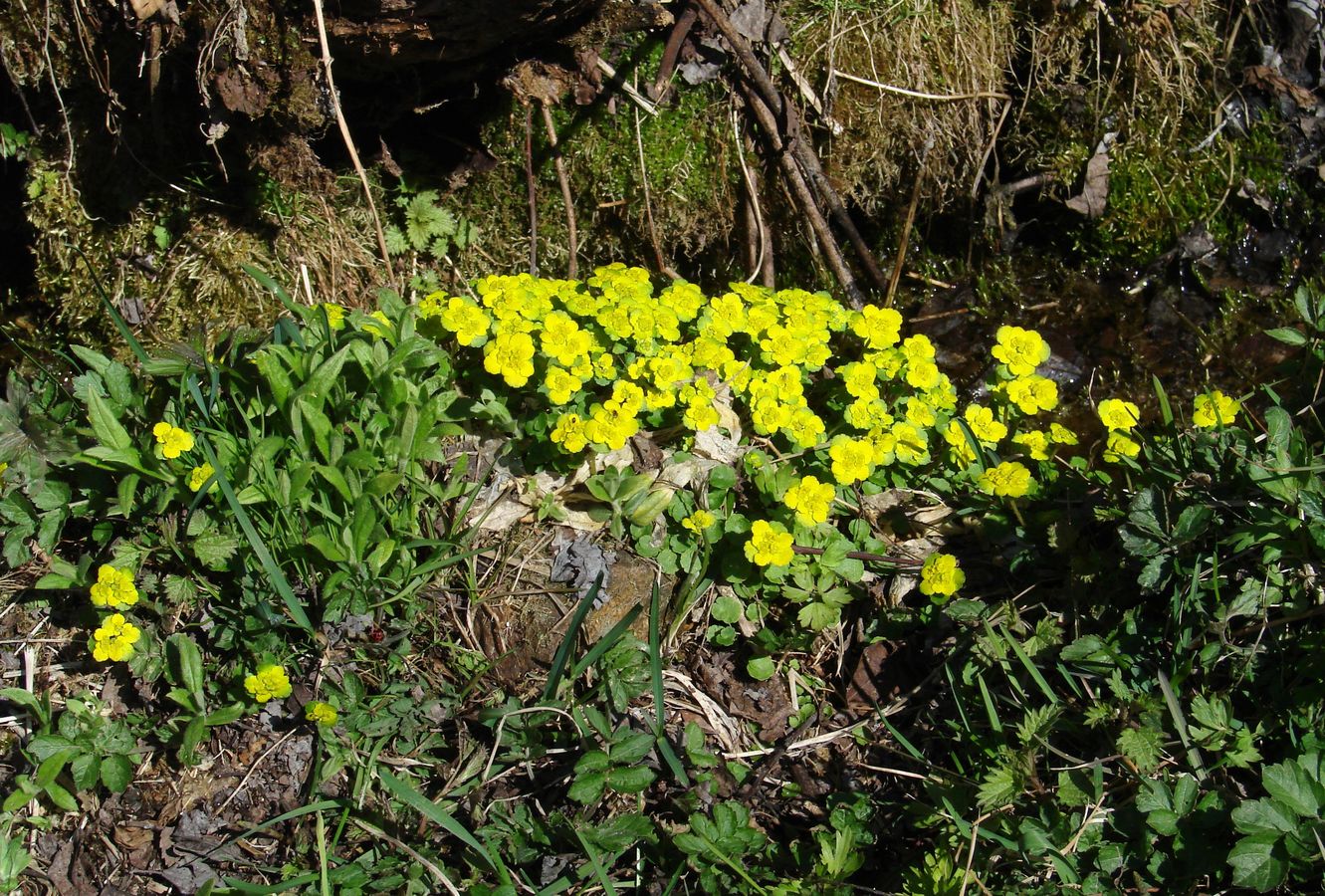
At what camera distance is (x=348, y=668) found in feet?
7.80

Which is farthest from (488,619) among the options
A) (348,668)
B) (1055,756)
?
(1055,756)

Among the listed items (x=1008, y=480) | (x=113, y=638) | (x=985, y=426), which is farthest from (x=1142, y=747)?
(x=113, y=638)

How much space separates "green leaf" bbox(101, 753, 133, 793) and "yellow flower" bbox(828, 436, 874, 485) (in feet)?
5.80

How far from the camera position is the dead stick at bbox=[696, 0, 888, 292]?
343 cm

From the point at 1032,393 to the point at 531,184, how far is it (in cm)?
181

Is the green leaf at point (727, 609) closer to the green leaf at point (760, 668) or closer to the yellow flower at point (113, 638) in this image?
the green leaf at point (760, 668)

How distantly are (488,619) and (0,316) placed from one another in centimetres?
249

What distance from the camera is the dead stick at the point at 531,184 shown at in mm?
3441

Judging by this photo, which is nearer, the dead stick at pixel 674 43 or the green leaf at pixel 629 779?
the green leaf at pixel 629 779

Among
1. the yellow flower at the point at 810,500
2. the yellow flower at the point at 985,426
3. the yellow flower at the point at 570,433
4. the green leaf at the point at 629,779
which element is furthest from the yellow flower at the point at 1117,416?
the green leaf at the point at 629,779

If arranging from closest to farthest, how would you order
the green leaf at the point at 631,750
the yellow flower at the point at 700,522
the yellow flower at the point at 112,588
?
the green leaf at the point at 631,750 → the yellow flower at the point at 112,588 → the yellow flower at the point at 700,522

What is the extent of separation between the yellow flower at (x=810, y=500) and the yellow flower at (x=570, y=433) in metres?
0.53

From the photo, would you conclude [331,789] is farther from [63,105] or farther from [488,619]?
[63,105]

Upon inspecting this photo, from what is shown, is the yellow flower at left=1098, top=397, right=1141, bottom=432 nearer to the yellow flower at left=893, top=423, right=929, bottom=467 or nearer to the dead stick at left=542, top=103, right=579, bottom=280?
the yellow flower at left=893, top=423, right=929, bottom=467
